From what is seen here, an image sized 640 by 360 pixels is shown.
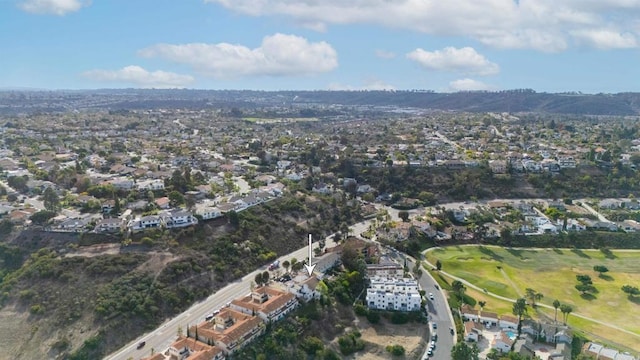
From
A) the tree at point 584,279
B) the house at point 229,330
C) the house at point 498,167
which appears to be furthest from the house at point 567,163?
the house at point 229,330

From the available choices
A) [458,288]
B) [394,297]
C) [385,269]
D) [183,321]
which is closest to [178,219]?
[183,321]

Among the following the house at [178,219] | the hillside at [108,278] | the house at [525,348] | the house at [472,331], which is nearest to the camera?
the house at [525,348]

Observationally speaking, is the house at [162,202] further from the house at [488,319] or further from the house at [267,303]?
the house at [488,319]

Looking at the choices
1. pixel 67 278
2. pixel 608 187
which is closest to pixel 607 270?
pixel 608 187

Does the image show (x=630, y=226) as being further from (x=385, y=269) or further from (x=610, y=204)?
(x=385, y=269)

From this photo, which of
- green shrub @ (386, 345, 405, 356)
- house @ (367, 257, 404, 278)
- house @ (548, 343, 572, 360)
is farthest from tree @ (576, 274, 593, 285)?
green shrub @ (386, 345, 405, 356)

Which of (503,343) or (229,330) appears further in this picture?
(503,343)
